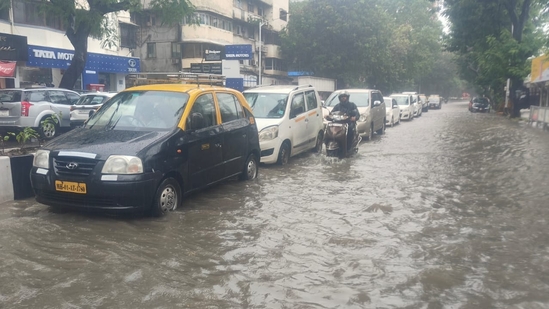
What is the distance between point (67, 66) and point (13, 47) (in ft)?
14.0

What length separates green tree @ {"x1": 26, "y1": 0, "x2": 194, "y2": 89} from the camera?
19.3 metres

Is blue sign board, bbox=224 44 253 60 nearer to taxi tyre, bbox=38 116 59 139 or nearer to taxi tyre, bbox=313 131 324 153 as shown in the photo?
taxi tyre, bbox=38 116 59 139

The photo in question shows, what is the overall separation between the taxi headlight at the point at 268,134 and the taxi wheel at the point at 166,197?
4324mm

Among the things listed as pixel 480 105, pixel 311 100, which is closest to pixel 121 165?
pixel 311 100

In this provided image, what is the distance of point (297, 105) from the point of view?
40.8 feet

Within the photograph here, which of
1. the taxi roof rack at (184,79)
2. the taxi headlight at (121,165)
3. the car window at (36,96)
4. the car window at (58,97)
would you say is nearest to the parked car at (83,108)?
the car window at (58,97)

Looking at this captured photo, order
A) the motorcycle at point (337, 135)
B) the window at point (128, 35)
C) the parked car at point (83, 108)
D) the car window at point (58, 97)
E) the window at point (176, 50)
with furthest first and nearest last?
the window at point (176, 50) < the window at point (128, 35) < the parked car at point (83, 108) < the car window at point (58, 97) < the motorcycle at point (337, 135)

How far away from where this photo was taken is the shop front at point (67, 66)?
83.9 ft

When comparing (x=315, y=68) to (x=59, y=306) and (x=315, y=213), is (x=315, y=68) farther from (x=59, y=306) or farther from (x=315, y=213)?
(x=59, y=306)

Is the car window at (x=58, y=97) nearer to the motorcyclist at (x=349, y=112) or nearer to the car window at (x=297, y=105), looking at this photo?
the car window at (x=297, y=105)

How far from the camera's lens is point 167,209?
689 cm

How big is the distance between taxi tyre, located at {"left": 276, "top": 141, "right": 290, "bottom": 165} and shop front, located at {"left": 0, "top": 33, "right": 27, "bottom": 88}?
56.2 feet

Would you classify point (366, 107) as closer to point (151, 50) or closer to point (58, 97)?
point (58, 97)

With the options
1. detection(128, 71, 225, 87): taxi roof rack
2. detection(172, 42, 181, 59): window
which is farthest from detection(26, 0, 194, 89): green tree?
detection(172, 42, 181, 59): window
